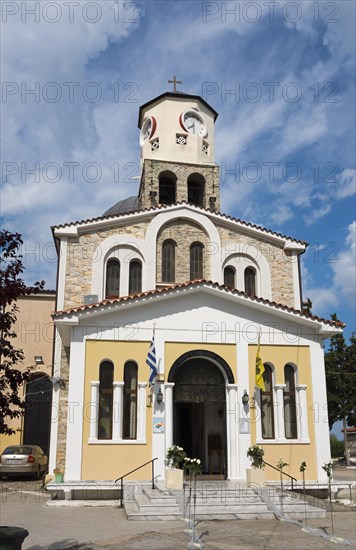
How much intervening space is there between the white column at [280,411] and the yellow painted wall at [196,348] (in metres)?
1.54

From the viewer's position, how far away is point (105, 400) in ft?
55.9

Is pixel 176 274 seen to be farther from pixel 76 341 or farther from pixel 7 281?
pixel 7 281

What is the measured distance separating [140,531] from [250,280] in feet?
42.9

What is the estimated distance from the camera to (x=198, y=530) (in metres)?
11.8

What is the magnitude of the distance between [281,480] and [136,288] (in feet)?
30.6

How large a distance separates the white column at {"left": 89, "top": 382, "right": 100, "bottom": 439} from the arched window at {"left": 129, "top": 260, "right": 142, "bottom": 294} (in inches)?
219

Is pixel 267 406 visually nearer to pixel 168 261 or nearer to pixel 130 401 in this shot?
pixel 130 401

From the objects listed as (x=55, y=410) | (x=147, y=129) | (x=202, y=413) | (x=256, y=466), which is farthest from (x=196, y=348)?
(x=147, y=129)

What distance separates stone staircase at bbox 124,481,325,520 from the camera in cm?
1313

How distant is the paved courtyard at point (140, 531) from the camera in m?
10.3

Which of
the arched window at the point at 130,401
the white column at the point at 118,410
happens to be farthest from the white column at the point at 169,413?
the white column at the point at 118,410

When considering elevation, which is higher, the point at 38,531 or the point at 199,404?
the point at 199,404

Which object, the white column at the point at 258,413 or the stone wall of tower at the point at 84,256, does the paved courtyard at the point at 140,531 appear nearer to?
the white column at the point at 258,413

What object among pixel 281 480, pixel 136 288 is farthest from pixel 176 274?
pixel 281 480
